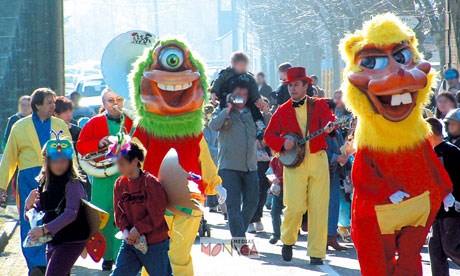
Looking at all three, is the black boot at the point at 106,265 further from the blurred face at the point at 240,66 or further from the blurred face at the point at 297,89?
the blurred face at the point at 240,66

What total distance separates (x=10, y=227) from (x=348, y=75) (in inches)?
266

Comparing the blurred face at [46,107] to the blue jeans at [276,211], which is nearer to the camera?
the blurred face at [46,107]

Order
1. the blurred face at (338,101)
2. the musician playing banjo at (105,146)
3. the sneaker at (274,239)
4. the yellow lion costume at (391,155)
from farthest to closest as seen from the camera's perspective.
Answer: the blurred face at (338,101)
the sneaker at (274,239)
the musician playing banjo at (105,146)
the yellow lion costume at (391,155)

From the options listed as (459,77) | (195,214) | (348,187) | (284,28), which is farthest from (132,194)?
(284,28)

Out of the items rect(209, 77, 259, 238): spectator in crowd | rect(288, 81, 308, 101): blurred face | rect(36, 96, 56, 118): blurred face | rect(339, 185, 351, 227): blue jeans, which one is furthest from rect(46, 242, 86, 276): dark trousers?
rect(339, 185, 351, 227): blue jeans

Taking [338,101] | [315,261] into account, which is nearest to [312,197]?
[315,261]

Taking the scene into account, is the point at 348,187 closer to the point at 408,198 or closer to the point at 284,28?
the point at 408,198

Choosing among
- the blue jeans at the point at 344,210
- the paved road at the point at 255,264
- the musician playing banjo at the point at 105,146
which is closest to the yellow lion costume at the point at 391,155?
the paved road at the point at 255,264

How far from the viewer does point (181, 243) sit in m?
8.48

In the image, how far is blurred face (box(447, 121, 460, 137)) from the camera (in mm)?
9188

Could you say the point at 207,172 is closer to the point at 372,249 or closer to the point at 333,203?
the point at 372,249

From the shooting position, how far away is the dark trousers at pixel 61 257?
7.84m

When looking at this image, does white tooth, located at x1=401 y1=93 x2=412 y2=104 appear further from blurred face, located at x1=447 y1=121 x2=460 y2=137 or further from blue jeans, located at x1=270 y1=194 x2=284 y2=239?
blue jeans, located at x1=270 y1=194 x2=284 y2=239

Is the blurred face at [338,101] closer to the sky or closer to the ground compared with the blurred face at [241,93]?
closer to the ground
